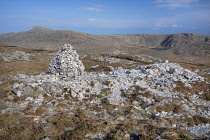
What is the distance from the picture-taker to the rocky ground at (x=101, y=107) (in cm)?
888

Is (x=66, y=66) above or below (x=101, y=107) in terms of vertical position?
above

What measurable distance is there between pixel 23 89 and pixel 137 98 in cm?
1174

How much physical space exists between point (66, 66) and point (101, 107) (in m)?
8.89

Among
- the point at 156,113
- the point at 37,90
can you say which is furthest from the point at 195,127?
the point at 37,90

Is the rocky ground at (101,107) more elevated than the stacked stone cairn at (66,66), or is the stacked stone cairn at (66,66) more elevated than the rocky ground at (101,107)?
the stacked stone cairn at (66,66)

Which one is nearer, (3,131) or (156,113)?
(3,131)

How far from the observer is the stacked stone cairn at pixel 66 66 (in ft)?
62.5

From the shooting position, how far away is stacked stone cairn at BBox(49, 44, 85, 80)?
62.5 ft

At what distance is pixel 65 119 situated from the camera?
10.3 m

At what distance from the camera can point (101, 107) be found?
12992mm

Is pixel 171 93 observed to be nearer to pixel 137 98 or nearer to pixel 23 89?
pixel 137 98

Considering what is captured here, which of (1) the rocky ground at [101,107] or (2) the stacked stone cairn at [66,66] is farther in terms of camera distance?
(2) the stacked stone cairn at [66,66]

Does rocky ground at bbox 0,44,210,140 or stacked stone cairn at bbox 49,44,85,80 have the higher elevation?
stacked stone cairn at bbox 49,44,85,80

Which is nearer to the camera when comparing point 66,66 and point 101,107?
point 101,107
